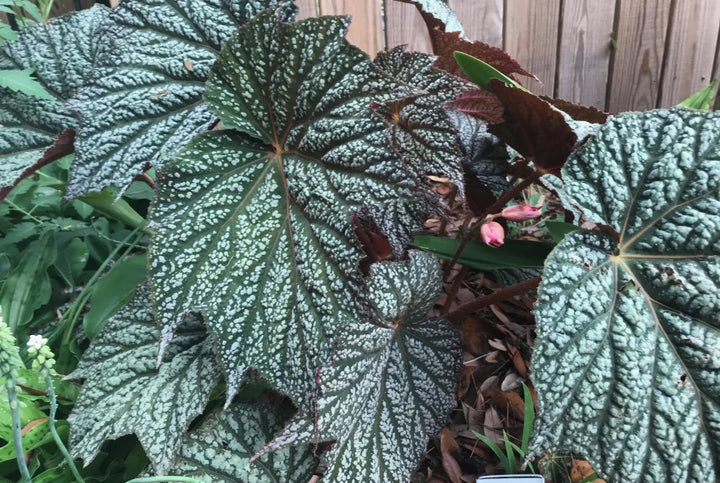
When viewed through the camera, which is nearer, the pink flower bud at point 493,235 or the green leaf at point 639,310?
the green leaf at point 639,310

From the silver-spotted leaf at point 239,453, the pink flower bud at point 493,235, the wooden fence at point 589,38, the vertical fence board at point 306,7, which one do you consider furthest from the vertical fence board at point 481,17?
the silver-spotted leaf at point 239,453

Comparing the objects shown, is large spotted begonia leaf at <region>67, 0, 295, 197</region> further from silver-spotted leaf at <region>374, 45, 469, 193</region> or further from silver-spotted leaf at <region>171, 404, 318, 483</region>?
silver-spotted leaf at <region>171, 404, 318, 483</region>

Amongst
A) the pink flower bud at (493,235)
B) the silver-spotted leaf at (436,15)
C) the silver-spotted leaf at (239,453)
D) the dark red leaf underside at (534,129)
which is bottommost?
the silver-spotted leaf at (239,453)

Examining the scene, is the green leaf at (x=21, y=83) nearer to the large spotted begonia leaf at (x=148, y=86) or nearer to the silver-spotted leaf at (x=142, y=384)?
the large spotted begonia leaf at (x=148, y=86)

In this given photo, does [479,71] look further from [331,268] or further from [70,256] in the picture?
[70,256]

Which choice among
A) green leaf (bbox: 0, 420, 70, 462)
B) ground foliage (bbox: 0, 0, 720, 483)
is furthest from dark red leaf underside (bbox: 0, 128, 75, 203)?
green leaf (bbox: 0, 420, 70, 462)

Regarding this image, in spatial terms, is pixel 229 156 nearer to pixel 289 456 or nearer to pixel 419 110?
pixel 419 110

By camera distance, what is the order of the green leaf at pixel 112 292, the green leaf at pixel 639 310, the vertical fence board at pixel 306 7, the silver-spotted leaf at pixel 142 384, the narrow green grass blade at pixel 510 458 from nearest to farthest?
the green leaf at pixel 639 310 → the silver-spotted leaf at pixel 142 384 → the narrow green grass blade at pixel 510 458 → the green leaf at pixel 112 292 → the vertical fence board at pixel 306 7
